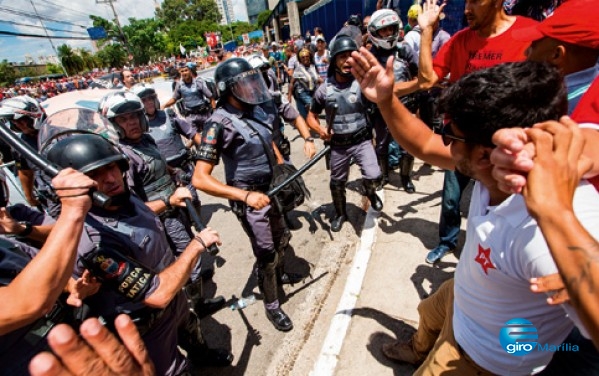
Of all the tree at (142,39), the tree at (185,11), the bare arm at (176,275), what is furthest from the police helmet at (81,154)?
the tree at (185,11)

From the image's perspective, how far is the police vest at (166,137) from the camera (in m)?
4.13

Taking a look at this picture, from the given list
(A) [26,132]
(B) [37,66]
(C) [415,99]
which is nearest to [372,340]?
(C) [415,99]

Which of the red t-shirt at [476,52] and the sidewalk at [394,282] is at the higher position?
the red t-shirt at [476,52]

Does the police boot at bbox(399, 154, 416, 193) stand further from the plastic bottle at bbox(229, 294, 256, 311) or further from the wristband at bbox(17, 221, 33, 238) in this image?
the wristband at bbox(17, 221, 33, 238)

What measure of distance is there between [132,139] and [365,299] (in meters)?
2.87

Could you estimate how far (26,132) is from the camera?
13.0 ft

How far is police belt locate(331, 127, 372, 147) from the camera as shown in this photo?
3854 mm

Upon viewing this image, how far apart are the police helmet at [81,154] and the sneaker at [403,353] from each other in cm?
232

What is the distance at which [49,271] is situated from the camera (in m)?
1.15

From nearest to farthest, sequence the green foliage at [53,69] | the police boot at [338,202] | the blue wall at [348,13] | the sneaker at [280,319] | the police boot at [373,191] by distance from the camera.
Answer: the sneaker at [280,319], the police boot at [373,191], the police boot at [338,202], the blue wall at [348,13], the green foliage at [53,69]

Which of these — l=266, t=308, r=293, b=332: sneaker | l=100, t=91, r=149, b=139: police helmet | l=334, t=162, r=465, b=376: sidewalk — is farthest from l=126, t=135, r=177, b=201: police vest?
l=334, t=162, r=465, b=376: sidewalk

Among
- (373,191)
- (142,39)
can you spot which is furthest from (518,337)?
(142,39)

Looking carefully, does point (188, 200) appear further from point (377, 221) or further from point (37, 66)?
point (37, 66)

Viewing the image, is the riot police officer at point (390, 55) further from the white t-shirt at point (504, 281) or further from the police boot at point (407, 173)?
the white t-shirt at point (504, 281)
